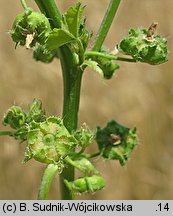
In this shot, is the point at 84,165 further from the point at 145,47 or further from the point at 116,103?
the point at 116,103

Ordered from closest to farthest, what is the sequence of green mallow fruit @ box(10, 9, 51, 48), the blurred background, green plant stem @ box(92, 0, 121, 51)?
green mallow fruit @ box(10, 9, 51, 48), green plant stem @ box(92, 0, 121, 51), the blurred background

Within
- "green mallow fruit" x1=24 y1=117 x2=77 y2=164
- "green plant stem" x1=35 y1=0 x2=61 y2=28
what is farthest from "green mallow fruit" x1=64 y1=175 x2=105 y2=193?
"green plant stem" x1=35 y1=0 x2=61 y2=28

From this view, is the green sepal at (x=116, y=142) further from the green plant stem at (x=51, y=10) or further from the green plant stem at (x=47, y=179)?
the green plant stem at (x=51, y=10)

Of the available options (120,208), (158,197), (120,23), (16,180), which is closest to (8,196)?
(16,180)

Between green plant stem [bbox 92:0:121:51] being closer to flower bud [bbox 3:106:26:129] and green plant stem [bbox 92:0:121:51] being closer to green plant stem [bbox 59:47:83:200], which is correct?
green plant stem [bbox 59:47:83:200]

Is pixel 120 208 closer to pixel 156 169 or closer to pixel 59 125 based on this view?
pixel 59 125

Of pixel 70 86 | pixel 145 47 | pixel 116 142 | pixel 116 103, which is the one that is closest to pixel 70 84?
pixel 70 86

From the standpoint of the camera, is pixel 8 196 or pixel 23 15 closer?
pixel 23 15

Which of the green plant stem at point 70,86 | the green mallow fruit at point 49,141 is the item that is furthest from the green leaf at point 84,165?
the green mallow fruit at point 49,141
